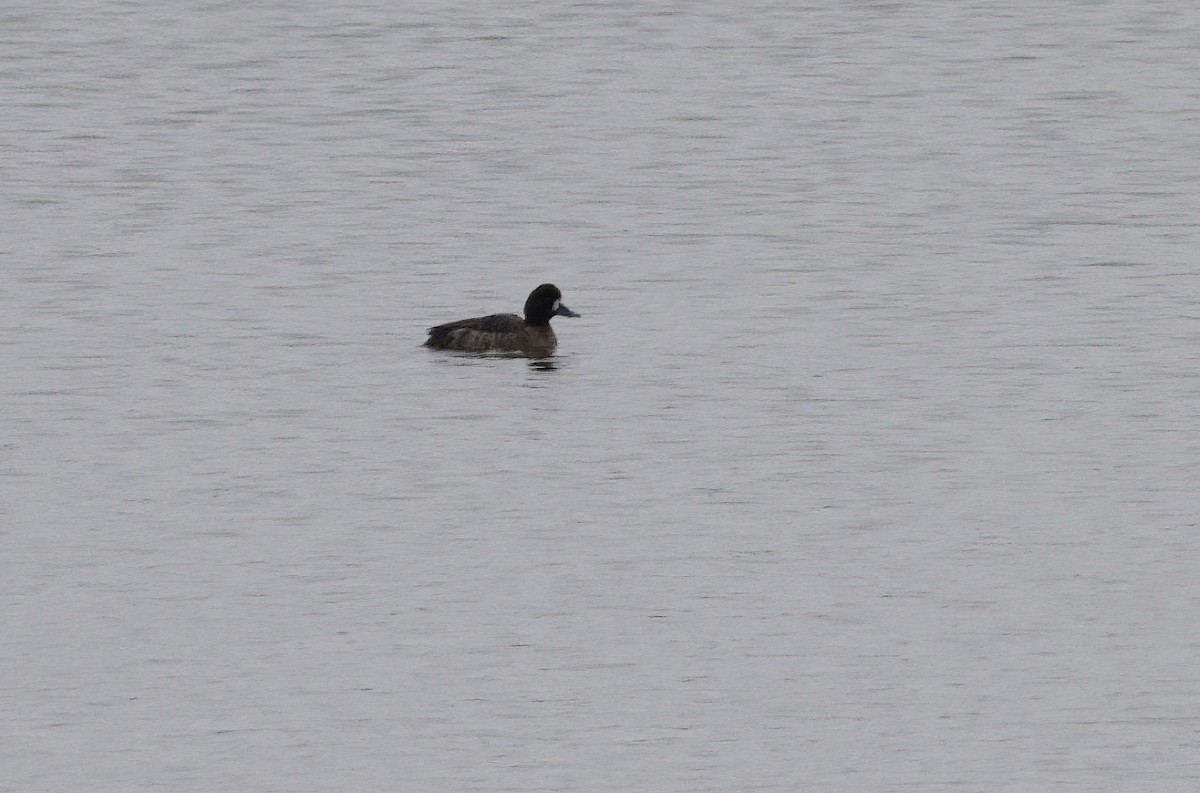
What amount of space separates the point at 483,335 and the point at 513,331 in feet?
0.88

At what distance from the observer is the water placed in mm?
12391

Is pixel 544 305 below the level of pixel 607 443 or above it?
below

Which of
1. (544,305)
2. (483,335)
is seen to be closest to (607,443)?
(483,335)

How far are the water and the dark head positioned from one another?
25.3 inches

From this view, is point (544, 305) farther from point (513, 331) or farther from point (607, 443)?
point (607, 443)

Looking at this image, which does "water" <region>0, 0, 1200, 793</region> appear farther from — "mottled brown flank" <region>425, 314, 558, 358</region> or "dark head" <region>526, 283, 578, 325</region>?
"dark head" <region>526, 283, 578, 325</region>

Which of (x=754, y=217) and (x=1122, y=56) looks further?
(x=1122, y=56)

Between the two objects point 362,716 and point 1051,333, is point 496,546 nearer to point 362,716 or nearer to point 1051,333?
point 362,716

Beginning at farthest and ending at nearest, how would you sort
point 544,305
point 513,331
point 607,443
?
point 544,305 < point 513,331 < point 607,443

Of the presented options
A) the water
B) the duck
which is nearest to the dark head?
the duck

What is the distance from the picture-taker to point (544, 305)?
2206 cm

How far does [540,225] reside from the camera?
90.2 feet

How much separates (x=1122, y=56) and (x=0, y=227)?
19703 millimetres

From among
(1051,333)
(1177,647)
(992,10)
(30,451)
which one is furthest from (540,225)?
(992,10)
